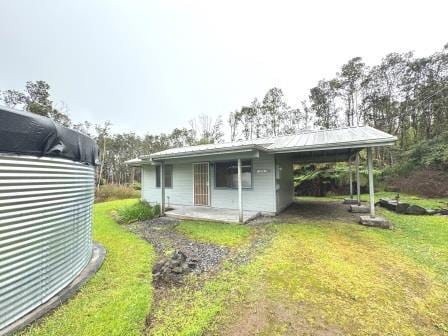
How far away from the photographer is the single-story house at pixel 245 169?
21.5 ft

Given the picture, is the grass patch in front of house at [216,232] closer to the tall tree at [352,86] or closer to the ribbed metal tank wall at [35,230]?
the ribbed metal tank wall at [35,230]

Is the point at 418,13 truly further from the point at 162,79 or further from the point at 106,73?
the point at 106,73


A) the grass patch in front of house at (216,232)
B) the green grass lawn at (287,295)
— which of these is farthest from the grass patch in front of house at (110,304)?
the grass patch in front of house at (216,232)

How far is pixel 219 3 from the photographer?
34.0 ft

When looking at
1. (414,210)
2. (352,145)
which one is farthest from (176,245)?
(414,210)

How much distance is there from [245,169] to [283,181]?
1861mm

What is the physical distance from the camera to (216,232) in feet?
19.4

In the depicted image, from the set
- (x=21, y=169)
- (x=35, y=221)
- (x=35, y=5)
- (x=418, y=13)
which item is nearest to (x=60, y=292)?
(x=35, y=221)

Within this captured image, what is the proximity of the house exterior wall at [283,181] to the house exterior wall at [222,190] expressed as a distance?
392 mm

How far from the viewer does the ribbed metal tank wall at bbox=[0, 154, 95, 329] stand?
207cm

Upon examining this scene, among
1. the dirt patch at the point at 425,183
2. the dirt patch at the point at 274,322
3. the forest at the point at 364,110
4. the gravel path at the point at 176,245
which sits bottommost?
the gravel path at the point at 176,245

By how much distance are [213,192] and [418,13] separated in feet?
43.8

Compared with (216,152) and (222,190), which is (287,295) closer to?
(216,152)

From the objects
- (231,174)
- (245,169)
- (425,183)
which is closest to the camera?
(245,169)
